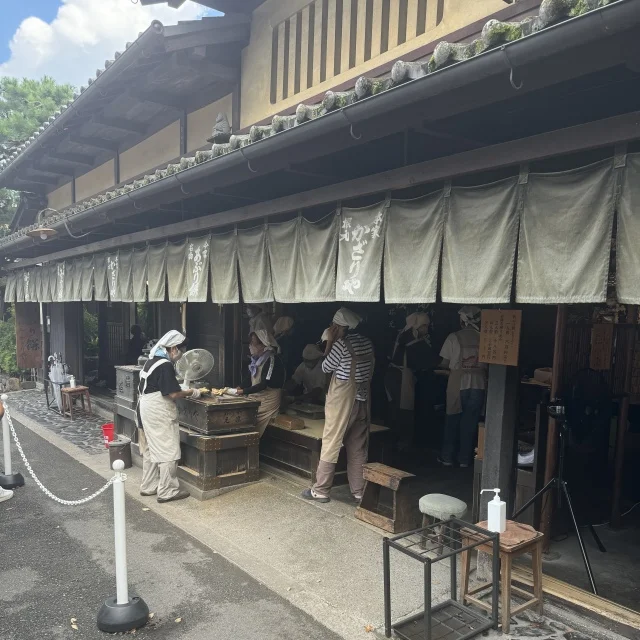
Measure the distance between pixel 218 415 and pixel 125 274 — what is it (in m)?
4.44

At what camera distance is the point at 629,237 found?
351cm

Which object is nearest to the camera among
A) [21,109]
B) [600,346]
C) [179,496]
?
[600,346]

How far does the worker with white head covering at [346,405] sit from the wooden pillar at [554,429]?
8.01 ft

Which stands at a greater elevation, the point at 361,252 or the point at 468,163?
the point at 468,163

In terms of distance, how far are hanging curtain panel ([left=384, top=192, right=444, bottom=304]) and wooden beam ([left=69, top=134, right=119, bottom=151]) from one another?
9899mm

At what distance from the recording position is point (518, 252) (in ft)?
13.6

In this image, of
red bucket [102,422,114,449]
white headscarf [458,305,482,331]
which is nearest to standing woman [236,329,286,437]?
red bucket [102,422,114,449]

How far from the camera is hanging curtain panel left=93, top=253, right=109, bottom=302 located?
11336 mm

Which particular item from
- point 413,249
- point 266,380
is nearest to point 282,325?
point 266,380

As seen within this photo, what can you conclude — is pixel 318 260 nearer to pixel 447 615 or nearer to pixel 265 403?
pixel 265 403

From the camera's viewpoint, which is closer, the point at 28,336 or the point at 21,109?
the point at 28,336

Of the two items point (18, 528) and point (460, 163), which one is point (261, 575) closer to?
point (18, 528)

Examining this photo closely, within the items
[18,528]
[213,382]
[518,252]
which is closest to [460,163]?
[518,252]

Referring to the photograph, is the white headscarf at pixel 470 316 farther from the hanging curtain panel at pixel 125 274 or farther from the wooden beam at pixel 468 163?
the hanging curtain panel at pixel 125 274
